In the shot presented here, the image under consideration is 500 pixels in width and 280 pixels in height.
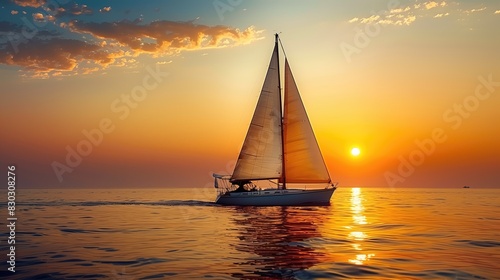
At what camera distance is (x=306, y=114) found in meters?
57.0

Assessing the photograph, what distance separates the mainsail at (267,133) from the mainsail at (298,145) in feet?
4.11

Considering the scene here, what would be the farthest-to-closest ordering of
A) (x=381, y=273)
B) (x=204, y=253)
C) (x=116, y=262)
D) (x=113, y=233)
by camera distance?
(x=113, y=233) < (x=204, y=253) < (x=116, y=262) < (x=381, y=273)

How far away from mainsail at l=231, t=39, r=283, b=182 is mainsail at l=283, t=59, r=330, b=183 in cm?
125

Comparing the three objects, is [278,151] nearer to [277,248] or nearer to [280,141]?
[280,141]

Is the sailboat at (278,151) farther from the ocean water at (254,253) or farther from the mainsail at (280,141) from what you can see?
the ocean water at (254,253)

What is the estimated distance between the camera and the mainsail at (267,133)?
190 feet

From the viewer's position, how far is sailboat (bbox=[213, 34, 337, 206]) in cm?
5666

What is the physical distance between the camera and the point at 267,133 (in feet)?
190

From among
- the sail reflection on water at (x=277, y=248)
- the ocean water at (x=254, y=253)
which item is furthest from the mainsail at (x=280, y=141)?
the ocean water at (x=254, y=253)

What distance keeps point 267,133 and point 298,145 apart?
462 cm

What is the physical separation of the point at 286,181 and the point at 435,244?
3317 cm

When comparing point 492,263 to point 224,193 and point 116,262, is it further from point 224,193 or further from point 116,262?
point 224,193

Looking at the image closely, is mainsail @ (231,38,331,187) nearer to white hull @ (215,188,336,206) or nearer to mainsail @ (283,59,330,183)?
mainsail @ (283,59,330,183)

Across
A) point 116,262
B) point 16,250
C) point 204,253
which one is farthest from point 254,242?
point 16,250
